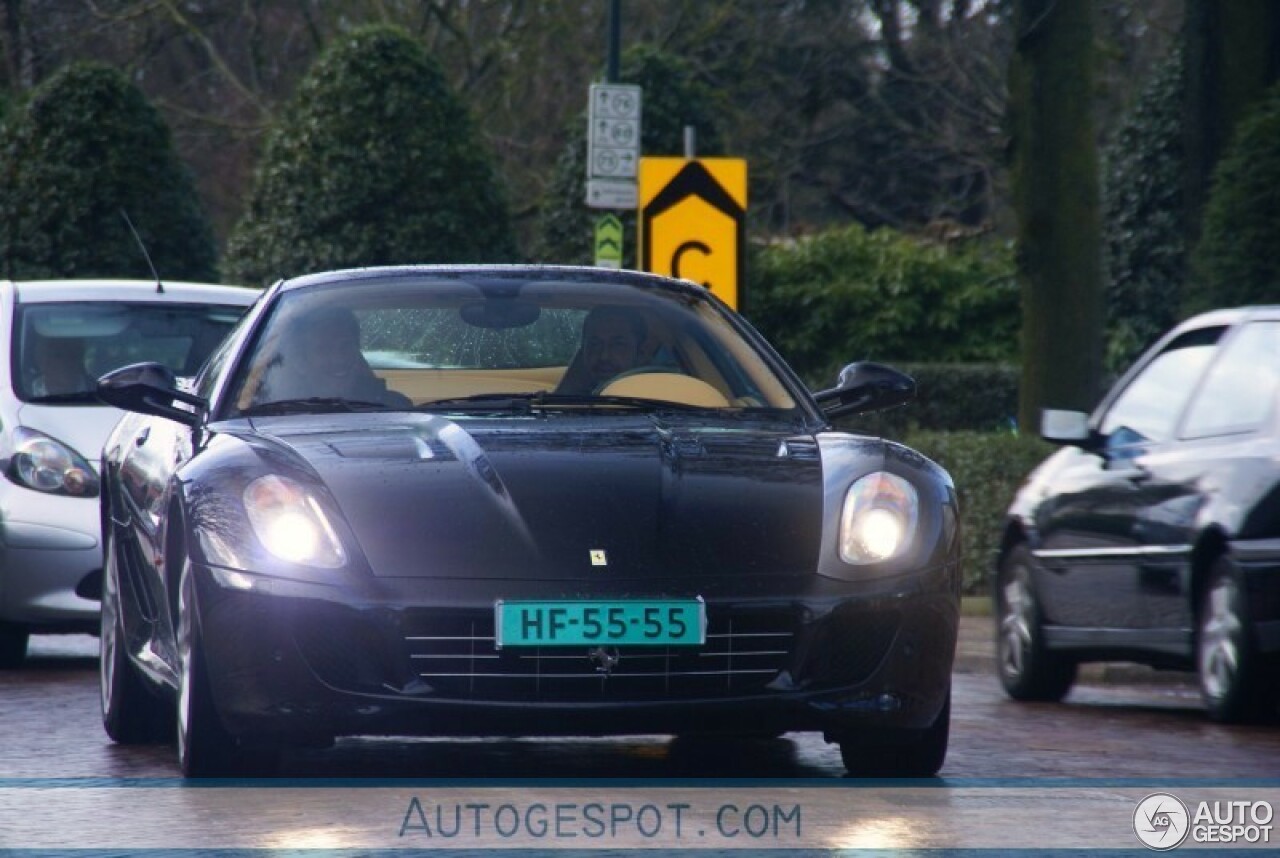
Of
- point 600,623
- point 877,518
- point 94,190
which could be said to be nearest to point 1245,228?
point 877,518

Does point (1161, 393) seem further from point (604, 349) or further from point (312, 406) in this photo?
point (312, 406)

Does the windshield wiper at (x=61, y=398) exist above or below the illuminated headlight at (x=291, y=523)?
below

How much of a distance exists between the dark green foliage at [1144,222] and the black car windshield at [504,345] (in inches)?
733

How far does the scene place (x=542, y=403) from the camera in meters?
7.92

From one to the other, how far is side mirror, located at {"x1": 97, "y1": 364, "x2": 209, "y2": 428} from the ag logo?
114 inches

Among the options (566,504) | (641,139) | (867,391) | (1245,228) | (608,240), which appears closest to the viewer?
(566,504)

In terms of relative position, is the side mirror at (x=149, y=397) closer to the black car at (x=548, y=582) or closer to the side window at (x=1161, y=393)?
the black car at (x=548, y=582)

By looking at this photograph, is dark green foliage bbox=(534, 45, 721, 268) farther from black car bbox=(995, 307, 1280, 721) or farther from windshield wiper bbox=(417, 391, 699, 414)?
windshield wiper bbox=(417, 391, 699, 414)

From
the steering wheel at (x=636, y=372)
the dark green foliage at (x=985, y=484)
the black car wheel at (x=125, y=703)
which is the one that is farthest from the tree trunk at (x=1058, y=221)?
the black car wheel at (x=125, y=703)

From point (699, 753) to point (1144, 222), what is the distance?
20.3 m

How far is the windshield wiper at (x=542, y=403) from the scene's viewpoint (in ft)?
25.7

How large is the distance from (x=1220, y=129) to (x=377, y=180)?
1411cm

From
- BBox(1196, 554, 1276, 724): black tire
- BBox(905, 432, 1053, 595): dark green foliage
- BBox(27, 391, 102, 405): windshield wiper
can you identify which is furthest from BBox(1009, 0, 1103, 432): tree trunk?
BBox(1196, 554, 1276, 724): black tire

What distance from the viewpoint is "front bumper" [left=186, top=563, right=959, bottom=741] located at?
22.2 feet
